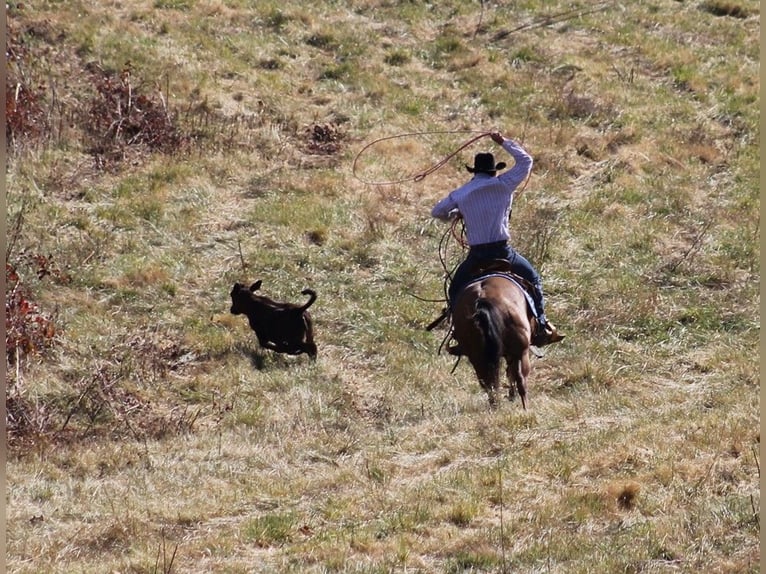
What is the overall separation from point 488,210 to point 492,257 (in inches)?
18.9

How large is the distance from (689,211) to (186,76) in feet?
29.9

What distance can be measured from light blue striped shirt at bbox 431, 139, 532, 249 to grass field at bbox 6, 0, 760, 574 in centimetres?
173

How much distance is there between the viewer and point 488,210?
39.8ft

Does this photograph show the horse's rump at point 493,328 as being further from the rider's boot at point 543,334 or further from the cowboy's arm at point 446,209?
the cowboy's arm at point 446,209

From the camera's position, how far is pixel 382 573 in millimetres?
7805

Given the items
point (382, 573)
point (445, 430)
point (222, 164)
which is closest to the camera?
point (382, 573)

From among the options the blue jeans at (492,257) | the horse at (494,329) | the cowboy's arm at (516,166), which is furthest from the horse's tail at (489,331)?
the cowboy's arm at (516,166)

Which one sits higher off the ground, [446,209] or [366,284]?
[446,209]

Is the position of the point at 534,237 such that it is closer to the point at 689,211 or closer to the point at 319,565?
the point at 689,211

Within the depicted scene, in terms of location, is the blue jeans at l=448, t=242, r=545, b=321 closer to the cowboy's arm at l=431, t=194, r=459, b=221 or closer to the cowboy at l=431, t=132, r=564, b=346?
the cowboy at l=431, t=132, r=564, b=346

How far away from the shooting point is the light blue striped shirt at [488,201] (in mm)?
11953

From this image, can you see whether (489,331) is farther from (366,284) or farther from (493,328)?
(366,284)

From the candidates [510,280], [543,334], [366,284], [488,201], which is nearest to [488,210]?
[488,201]

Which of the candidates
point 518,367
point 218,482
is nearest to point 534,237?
point 518,367
